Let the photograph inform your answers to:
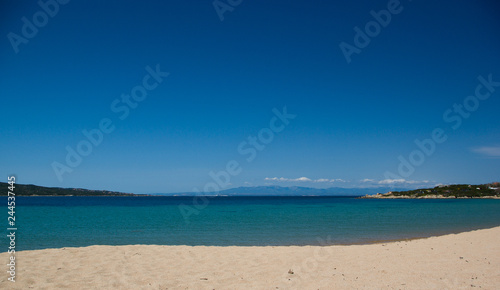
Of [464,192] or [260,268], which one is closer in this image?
[260,268]

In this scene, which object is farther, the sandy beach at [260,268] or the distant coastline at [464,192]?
the distant coastline at [464,192]

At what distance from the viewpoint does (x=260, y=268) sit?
916 cm

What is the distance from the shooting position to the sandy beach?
739 cm

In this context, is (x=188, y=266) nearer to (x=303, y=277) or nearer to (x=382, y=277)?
(x=303, y=277)

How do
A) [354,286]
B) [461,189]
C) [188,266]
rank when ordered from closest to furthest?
[354,286]
[188,266]
[461,189]

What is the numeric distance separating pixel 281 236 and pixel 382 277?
1132 cm

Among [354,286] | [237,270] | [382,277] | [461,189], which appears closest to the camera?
[354,286]

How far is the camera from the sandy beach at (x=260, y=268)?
24.2 feet

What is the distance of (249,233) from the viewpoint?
790 inches

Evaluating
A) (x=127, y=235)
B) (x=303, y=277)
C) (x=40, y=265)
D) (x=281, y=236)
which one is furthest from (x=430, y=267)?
(x=127, y=235)

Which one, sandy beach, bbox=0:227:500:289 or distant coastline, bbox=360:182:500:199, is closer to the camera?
sandy beach, bbox=0:227:500:289

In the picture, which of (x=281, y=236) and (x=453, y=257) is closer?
(x=453, y=257)

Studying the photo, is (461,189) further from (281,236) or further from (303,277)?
(303,277)

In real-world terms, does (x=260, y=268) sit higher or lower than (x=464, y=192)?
higher
